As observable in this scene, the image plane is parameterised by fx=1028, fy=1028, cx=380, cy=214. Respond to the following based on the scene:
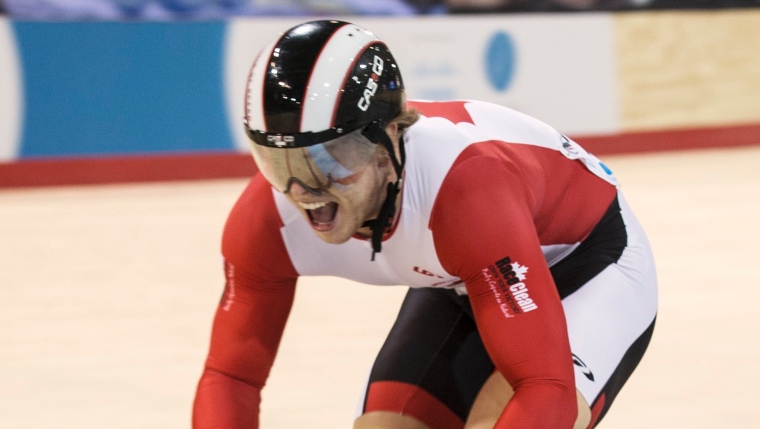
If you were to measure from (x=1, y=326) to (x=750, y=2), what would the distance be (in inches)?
358

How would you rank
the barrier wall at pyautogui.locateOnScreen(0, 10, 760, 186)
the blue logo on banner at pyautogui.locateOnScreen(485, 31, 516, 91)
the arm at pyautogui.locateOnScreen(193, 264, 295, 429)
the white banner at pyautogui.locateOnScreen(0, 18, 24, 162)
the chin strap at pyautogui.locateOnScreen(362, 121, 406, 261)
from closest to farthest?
the chin strap at pyautogui.locateOnScreen(362, 121, 406, 261), the arm at pyautogui.locateOnScreen(193, 264, 295, 429), the white banner at pyautogui.locateOnScreen(0, 18, 24, 162), the barrier wall at pyautogui.locateOnScreen(0, 10, 760, 186), the blue logo on banner at pyautogui.locateOnScreen(485, 31, 516, 91)

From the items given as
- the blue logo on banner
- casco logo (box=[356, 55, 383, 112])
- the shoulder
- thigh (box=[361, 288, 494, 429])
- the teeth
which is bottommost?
the blue logo on banner

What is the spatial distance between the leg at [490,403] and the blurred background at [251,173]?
105 cm

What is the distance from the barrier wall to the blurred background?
19mm

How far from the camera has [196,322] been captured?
470cm

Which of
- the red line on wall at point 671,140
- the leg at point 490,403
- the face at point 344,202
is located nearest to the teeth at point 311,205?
the face at point 344,202

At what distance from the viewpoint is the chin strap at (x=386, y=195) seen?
6.75ft

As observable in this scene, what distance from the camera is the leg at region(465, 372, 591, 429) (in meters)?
2.32

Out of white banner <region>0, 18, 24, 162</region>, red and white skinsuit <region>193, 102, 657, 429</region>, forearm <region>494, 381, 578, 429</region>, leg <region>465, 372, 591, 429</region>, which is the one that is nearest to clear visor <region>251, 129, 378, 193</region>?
red and white skinsuit <region>193, 102, 657, 429</region>

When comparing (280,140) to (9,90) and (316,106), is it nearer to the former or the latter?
(316,106)

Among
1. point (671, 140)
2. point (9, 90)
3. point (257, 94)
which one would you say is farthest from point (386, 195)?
point (671, 140)

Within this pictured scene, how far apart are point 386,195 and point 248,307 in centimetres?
42

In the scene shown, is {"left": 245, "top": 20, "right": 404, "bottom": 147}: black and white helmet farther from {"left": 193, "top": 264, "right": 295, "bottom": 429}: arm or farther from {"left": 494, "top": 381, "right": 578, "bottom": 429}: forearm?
{"left": 494, "top": 381, "right": 578, "bottom": 429}: forearm

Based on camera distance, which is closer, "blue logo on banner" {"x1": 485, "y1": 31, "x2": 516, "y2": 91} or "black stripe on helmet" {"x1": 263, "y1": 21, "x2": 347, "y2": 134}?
"black stripe on helmet" {"x1": 263, "y1": 21, "x2": 347, "y2": 134}
